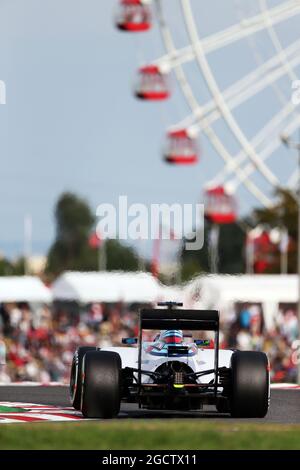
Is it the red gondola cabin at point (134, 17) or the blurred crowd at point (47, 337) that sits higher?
the red gondola cabin at point (134, 17)

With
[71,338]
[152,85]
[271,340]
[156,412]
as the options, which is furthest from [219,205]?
[156,412]

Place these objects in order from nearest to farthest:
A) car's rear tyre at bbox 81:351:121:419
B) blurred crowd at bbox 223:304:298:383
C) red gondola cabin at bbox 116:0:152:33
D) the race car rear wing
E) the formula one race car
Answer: car's rear tyre at bbox 81:351:121:419, the formula one race car, the race car rear wing, blurred crowd at bbox 223:304:298:383, red gondola cabin at bbox 116:0:152:33

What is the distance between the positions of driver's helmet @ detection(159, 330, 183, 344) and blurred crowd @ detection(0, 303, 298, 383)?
19.2 metres

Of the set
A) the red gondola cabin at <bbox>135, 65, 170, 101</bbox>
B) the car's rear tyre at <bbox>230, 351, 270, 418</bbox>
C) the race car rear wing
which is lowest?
the car's rear tyre at <bbox>230, 351, 270, 418</bbox>

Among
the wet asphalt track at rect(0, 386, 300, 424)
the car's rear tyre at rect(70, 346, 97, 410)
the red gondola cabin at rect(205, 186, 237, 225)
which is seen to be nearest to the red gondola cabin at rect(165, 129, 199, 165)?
the red gondola cabin at rect(205, 186, 237, 225)

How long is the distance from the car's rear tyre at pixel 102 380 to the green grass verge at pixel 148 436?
23.1 inches

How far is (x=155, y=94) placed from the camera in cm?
5038

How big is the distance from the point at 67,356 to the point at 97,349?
21.9 m

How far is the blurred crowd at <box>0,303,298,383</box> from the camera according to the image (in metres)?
36.2

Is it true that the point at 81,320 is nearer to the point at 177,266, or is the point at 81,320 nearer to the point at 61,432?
the point at 177,266

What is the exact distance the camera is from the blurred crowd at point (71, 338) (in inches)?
1427

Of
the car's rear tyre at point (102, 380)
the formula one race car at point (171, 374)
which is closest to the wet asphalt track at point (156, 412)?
the formula one race car at point (171, 374)

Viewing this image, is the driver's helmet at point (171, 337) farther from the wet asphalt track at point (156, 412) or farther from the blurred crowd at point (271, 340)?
the blurred crowd at point (271, 340)

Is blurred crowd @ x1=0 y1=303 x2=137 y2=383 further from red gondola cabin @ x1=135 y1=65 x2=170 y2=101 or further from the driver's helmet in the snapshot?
the driver's helmet
